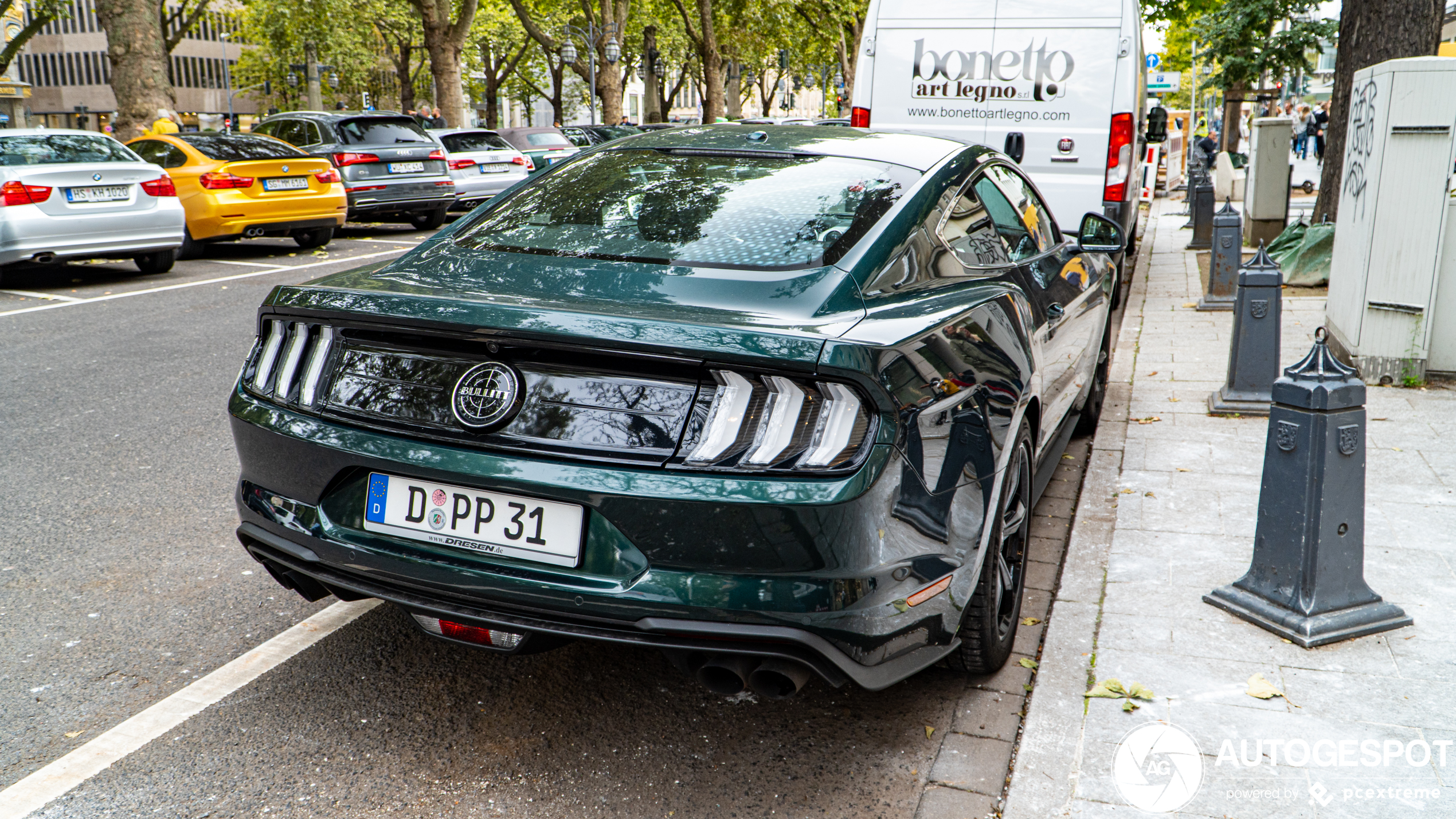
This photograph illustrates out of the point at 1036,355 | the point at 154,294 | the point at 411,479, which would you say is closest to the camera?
the point at 411,479

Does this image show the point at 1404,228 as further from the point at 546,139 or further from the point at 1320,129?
the point at 1320,129

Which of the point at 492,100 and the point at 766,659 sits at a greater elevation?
the point at 492,100

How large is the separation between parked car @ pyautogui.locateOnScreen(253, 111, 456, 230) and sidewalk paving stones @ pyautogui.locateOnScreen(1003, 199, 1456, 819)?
1252 centimetres

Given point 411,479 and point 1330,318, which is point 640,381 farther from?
point 1330,318

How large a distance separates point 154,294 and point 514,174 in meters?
8.50

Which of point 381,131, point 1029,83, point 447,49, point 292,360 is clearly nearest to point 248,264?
point 381,131

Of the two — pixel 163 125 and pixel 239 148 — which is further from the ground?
pixel 163 125

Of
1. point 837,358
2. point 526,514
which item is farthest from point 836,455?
point 526,514

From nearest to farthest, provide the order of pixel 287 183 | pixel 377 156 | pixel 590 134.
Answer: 1. pixel 287 183
2. pixel 377 156
3. pixel 590 134

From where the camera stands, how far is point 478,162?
719 inches

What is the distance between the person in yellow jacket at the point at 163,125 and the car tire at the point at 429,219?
11.4 feet

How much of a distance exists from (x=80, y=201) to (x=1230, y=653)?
1130 cm

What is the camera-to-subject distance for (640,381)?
2514mm

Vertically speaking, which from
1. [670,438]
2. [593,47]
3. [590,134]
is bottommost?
[670,438]
